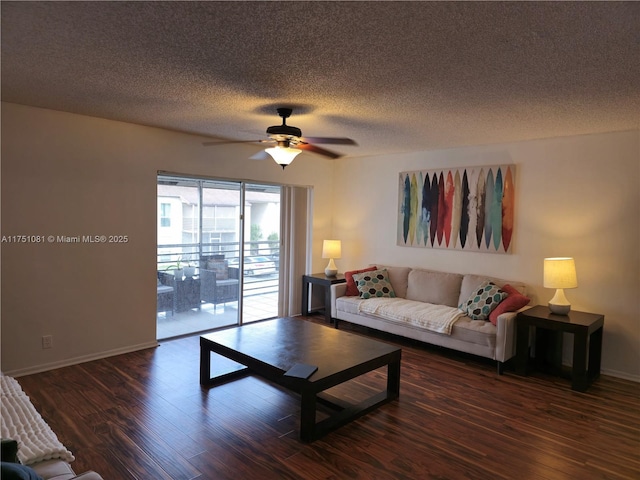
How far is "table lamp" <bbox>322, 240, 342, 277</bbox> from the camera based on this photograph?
19.0 ft

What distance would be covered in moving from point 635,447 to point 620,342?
1.50 m

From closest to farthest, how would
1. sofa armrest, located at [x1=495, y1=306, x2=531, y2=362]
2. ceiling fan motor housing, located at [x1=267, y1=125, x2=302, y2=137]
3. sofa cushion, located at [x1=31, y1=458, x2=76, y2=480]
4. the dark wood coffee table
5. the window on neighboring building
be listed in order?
sofa cushion, located at [x1=31, y1=458, x2=76, y2=480]
the dark wood coffee table
ceiling fan motor housing, located at [x1=267, y1=125, x2=302, y2=137]
sofa armrest, located at [x1=495, y1=306, x2=531, y2=362]
the window on neighboring building

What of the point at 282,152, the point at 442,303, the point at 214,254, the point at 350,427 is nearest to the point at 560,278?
the point at 442,303

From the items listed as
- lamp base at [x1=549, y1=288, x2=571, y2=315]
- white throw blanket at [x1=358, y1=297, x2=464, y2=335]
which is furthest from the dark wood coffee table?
lamp base at [x1=549, y1=288, x2=571, y2=315]

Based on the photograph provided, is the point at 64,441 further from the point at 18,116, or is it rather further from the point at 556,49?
the point at 556,49

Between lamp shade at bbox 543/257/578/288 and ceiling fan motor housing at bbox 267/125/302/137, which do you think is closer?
ceiling fan motor housing at bbox 267/125/302/137

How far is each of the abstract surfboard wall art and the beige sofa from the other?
41cm

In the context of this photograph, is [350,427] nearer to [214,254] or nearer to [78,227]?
[214,254]

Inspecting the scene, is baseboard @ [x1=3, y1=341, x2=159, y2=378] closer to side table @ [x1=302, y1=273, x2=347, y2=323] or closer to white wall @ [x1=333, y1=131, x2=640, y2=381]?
side table @ [x1=302, y1=273, x2=347, y2=323]

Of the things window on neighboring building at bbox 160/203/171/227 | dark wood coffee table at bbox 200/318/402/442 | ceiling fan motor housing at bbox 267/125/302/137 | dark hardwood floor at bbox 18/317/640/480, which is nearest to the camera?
dark hardwood floor at bbox 18/317/640/480

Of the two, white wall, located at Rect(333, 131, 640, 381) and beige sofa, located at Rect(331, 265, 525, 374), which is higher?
white wall, located at Rect(333, 131, 640, 381)

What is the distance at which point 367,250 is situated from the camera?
5941 millimetres

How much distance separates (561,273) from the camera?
3.79 m

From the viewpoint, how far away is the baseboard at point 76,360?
11.8 feet
